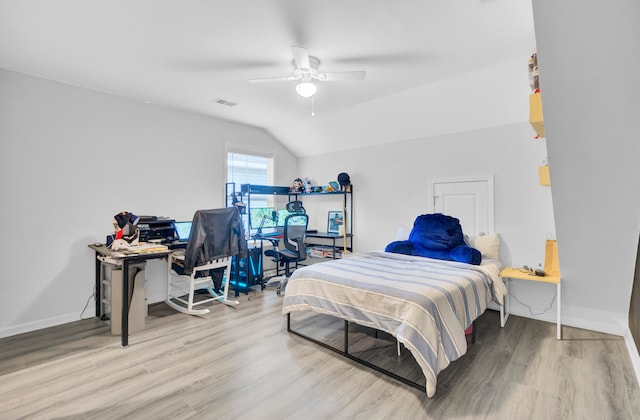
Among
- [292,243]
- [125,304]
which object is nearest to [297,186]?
[292,243]

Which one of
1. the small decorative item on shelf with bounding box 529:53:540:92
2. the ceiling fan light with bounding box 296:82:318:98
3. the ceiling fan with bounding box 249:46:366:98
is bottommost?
the small decorative item on shelf with bounding box 529:53:540:92

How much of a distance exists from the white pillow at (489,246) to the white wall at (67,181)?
3980 mm

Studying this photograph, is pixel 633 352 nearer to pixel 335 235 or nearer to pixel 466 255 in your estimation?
pixel 466 255

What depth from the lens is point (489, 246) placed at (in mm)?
3523

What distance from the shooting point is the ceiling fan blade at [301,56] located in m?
2.31

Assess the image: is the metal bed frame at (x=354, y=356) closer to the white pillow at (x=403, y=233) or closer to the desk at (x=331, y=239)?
the white pillow at (x=403, y=233)

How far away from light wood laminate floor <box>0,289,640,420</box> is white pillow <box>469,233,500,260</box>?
814mm

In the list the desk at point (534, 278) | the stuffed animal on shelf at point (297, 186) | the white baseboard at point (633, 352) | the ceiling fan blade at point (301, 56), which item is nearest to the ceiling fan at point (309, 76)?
the ceiling fan blade at point (301, 56)

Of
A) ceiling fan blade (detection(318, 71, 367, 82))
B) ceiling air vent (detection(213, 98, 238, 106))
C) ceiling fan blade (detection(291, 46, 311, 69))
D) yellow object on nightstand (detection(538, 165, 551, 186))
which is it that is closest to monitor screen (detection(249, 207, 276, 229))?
ceiling air vent (detection(213, 98, 238, 106))

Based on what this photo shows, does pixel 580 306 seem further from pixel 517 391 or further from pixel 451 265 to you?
pixel 517 391

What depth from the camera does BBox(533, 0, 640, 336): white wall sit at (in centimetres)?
136

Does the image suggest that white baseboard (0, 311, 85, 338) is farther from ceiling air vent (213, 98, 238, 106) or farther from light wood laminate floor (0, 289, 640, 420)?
ceiling air vent (213, 98, 238, 106)

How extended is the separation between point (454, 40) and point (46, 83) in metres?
4.09

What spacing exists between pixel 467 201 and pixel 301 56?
277cm
